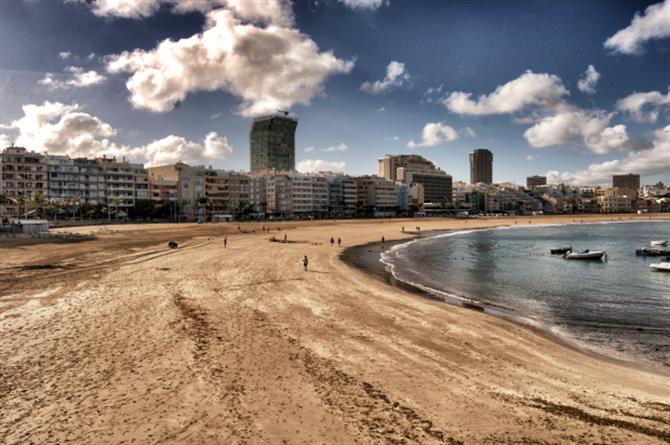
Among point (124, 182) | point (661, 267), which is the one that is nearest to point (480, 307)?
point (661, 267)

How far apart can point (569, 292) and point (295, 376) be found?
77.5 feet

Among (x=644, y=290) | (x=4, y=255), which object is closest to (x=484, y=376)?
(x=644, y=290)

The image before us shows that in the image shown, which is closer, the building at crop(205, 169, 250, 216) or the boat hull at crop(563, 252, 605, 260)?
the boat hull at crop(563, 252, 605, 260)

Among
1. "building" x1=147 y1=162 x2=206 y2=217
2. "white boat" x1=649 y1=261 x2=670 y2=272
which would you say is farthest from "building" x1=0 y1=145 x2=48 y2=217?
"white boat" x1=649 y1=261 x2=670 y2=272

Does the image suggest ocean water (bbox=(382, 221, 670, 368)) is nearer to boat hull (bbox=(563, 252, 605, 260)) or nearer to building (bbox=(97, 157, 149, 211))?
boat hull (bbox=(563, 252, 605, 260))

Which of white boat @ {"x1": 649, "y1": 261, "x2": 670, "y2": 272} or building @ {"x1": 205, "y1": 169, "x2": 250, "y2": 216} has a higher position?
building @ {"x1": 205, "y1": 169, "x2": 250, "y2": 216}

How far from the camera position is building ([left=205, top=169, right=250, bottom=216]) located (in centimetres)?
13825

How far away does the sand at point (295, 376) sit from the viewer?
8.65 meters

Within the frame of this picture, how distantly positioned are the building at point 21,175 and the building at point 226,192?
46616 millimetres

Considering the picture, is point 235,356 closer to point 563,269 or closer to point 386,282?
point 386,282

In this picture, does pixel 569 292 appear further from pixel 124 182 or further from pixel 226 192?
pixel 226 192

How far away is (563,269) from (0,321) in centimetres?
4264

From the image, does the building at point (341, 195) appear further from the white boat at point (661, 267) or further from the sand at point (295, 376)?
the sand at point (295, 376)

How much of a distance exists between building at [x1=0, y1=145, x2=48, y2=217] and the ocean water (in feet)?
354
